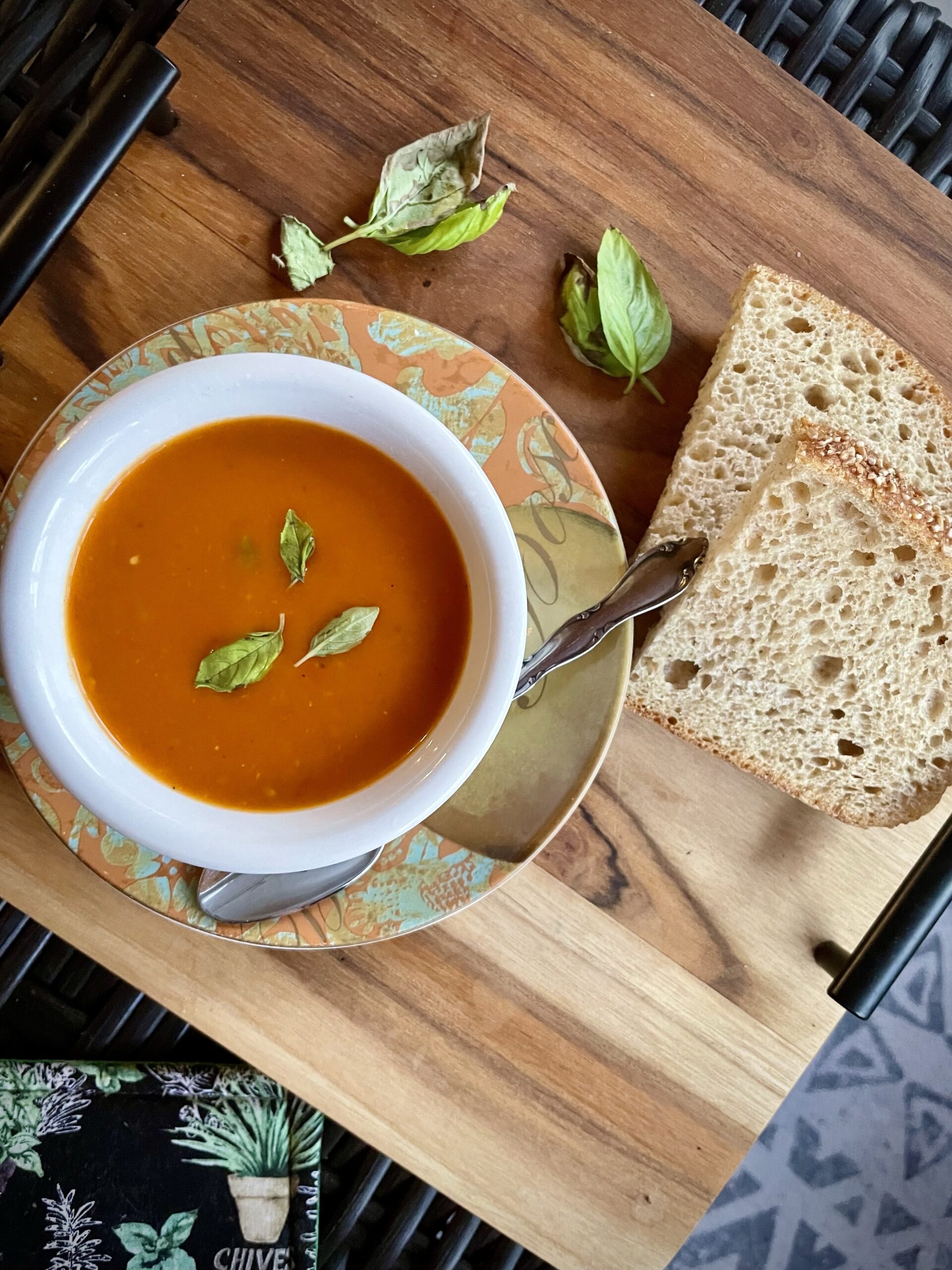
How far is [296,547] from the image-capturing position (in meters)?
1.05

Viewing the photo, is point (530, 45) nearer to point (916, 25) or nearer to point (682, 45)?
point (682, 45)

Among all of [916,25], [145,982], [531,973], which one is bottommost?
[145,982]

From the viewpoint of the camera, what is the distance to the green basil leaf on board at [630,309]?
1.34 meters

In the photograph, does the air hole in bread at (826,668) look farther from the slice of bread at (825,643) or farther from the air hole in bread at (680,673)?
the air hole in bread at (680,673)

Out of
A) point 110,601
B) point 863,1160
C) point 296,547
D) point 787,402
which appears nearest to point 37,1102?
point 110,601

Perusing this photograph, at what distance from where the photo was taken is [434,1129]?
1421 millimetres

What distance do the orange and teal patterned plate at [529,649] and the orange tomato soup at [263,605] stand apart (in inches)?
7.6

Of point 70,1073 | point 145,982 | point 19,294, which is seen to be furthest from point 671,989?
point 19,294

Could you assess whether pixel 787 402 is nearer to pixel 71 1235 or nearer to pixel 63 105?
pixel 63 105

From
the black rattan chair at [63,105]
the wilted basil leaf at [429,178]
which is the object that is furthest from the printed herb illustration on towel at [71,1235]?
the wilted basil leaf at [429,178]

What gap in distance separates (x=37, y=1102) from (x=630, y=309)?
4.72 feet

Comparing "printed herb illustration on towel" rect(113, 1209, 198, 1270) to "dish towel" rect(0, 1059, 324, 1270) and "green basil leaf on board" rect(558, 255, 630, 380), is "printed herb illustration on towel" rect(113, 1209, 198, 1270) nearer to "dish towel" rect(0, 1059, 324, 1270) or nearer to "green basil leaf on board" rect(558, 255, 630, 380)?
"dish towel" rect(0, 1059, 324, 1270)

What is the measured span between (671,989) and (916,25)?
1488mm

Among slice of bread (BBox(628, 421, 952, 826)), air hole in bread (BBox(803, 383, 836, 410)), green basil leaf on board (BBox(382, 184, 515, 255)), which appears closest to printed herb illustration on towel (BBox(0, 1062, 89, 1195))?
slice of bread (BBox(628, 421, 952, 826))
